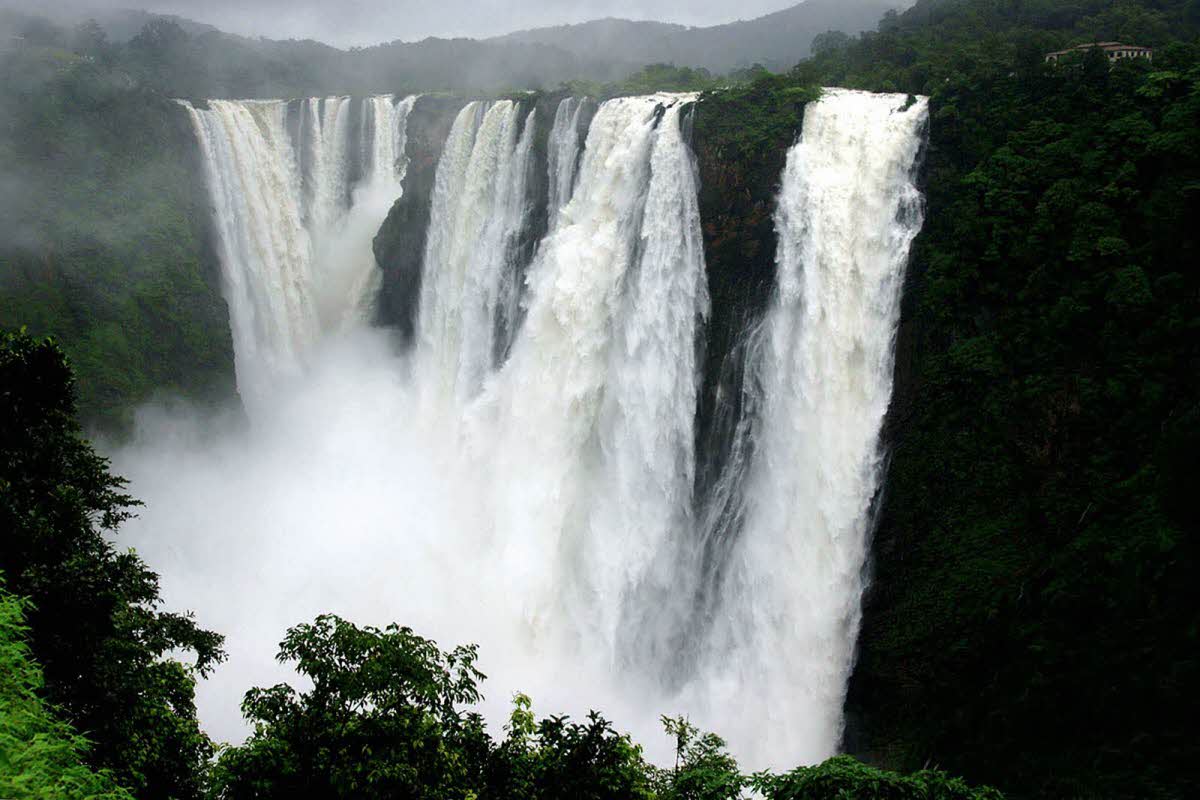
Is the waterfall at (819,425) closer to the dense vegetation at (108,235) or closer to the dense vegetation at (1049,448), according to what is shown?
the dense vegetation at (1049,448)

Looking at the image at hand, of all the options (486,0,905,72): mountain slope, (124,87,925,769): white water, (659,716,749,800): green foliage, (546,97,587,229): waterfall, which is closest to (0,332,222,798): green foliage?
(659,716,749,800): green foliage

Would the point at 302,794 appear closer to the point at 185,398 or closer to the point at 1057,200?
the point at 1057,200

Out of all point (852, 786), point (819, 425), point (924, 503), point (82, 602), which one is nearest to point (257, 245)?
point (819, 425)

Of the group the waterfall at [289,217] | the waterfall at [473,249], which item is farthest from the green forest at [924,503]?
the waterfall at [473,249]

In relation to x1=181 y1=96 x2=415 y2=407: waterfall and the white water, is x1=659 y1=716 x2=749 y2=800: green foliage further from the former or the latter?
x1=181 y1=96 x2=415 y2=407: waterfall

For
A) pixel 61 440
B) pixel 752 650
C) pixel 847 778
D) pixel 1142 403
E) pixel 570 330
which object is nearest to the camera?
pixel 847 778

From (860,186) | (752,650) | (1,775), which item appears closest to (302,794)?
(1,775)

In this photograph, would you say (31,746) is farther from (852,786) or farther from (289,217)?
(289,217)
